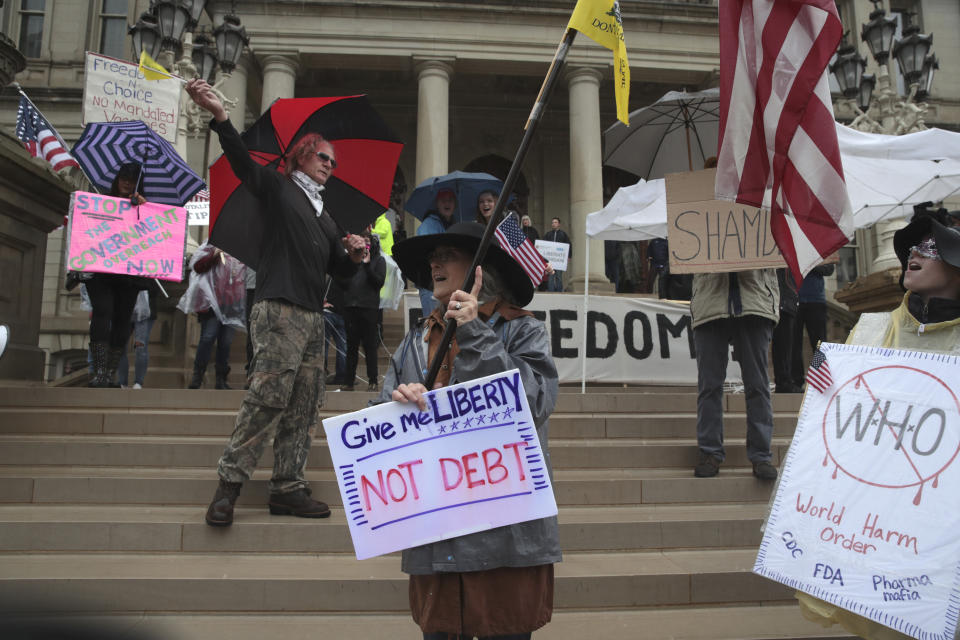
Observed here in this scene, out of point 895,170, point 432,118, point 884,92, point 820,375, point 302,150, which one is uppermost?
point 432,118

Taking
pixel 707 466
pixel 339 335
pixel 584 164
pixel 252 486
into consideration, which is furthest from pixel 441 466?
pixel 584 164

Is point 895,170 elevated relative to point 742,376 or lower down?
elevated

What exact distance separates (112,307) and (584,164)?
13453 mm

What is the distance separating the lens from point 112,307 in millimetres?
6547

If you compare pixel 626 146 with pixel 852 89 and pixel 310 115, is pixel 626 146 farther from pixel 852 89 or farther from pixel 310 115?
pixel 852 89

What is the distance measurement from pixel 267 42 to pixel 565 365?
1342cm

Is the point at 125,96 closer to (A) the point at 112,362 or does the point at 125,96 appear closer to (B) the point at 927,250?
(A) the point at 112,362

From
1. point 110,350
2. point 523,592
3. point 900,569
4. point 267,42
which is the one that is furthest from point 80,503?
point 267,42

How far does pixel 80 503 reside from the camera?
15.3 ft

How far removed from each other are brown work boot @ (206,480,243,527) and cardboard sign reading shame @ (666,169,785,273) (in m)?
3.51

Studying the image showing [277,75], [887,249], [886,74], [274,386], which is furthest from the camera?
[277,75]

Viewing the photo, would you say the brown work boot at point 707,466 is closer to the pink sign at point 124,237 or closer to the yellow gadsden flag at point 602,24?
the yellow gadsden flag at point 602,24

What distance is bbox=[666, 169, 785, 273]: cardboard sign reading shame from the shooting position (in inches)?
194

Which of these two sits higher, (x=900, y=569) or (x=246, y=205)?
(x=246, y=205)
